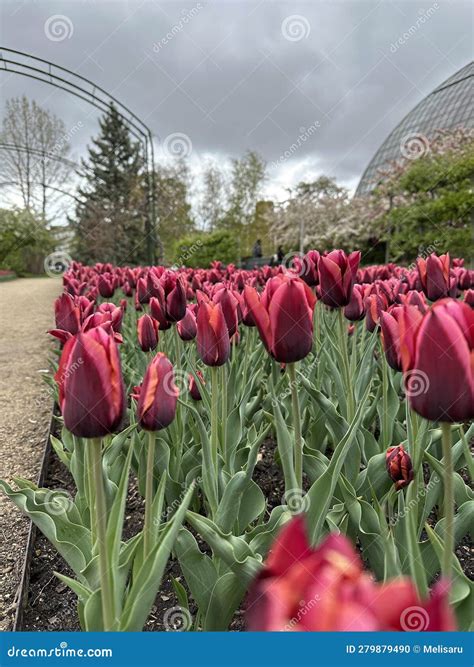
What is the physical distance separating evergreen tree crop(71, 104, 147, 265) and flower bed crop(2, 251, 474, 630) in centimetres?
2218

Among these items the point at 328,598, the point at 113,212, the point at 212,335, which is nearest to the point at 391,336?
the point at 212,335

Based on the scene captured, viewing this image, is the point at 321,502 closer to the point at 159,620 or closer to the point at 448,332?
the point at 448,332

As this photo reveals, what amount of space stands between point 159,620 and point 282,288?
3.36ft

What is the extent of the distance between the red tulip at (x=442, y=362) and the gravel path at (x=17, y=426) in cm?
134

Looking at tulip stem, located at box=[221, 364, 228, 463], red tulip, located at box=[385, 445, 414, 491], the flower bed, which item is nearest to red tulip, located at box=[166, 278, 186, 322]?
the flower bed

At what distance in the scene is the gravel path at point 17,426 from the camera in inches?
69.0

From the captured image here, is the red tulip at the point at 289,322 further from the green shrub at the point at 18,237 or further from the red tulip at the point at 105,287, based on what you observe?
the green shrub at the point at 18,237

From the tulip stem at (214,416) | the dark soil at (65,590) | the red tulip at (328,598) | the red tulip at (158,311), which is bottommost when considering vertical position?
the dark soil at (65,590)

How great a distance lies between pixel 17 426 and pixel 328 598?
3190 millimetres

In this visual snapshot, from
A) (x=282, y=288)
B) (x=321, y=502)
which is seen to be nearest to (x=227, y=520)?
(x=321, y=502)

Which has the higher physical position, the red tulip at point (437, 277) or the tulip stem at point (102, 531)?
the red tulip at point (437, 277)

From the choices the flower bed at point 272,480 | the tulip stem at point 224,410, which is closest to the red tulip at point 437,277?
the flower bed at point 272,480

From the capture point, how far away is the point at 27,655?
2.55 feet

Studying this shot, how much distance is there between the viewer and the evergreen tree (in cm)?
2638
